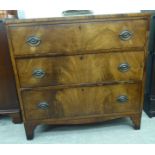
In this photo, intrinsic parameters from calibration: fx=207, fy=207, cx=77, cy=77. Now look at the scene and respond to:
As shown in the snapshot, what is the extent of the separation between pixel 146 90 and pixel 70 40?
93 centimetres

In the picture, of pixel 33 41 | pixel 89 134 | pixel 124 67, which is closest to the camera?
pixel 33 41

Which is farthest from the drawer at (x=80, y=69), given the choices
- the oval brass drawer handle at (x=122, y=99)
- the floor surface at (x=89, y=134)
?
the floor surface at (x=89, y=134)

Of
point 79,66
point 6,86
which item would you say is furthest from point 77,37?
point 6,86

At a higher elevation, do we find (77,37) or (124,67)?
(77,37)

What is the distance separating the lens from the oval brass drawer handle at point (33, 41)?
1.25 meters

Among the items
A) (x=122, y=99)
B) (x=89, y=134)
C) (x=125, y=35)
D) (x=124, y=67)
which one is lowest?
(x=89, y=134)

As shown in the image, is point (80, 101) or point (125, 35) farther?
point (80, 101)

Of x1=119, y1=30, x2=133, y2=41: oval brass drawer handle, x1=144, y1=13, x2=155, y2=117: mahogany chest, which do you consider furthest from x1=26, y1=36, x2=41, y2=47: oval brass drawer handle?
x1=144, y1=13, x2=155, y2=117: mahogany chest

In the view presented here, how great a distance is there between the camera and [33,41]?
1264mm

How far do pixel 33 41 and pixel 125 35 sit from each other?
22.3 inches

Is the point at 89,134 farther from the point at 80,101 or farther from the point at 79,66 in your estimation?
the point at 79,66

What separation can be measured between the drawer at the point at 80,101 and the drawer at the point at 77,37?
28cm

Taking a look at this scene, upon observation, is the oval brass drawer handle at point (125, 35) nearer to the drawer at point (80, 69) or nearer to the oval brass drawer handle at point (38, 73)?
the drawer at point (80, 69)

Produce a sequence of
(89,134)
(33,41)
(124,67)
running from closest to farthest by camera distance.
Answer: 1. (33,41)
2. (124,67)
3. (89,134)
